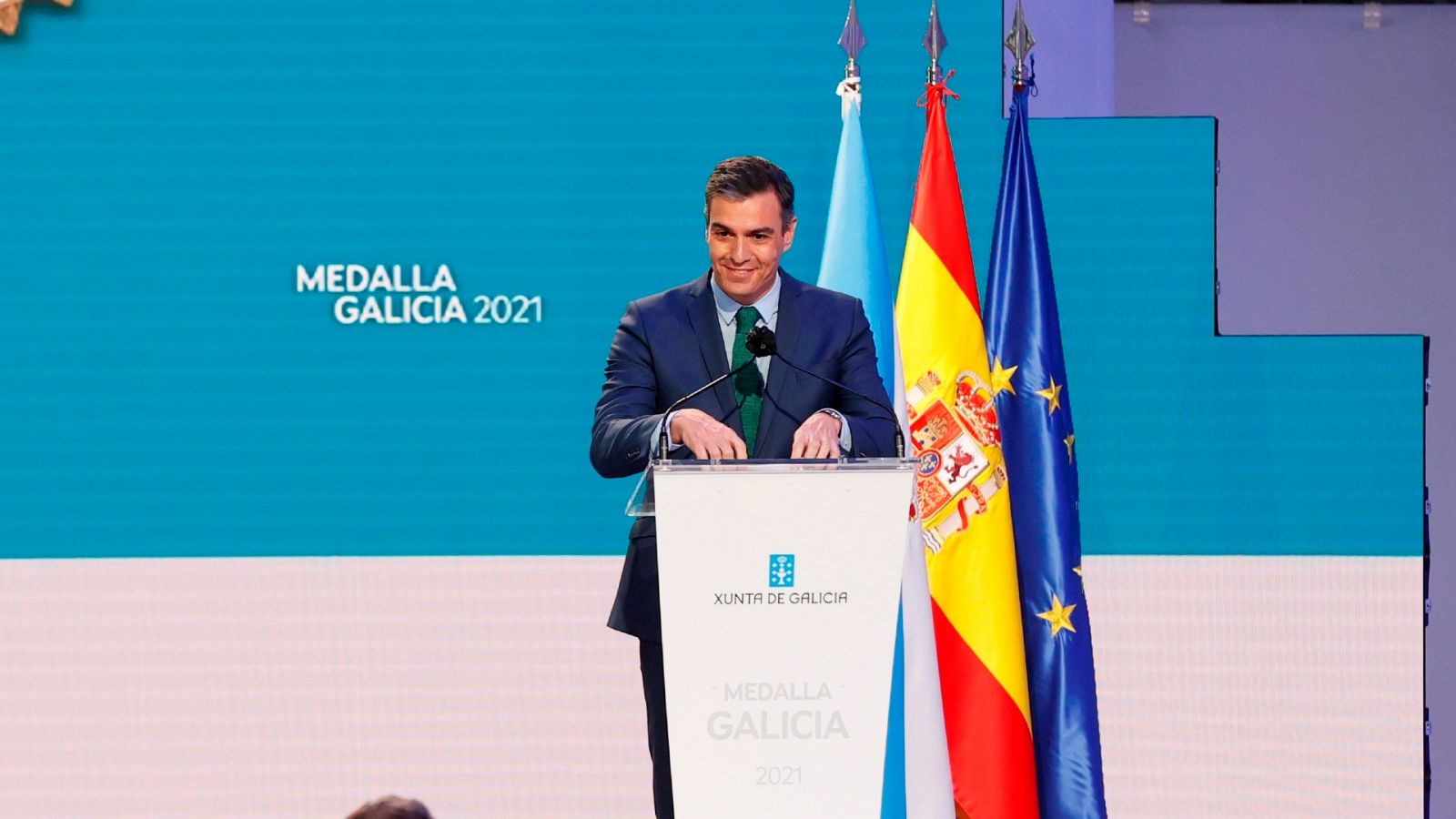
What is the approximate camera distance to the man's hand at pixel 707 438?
2.15 meters

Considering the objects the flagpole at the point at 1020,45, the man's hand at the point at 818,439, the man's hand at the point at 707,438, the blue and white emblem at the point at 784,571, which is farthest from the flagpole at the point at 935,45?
the blue and white emblem at the point at 784,571

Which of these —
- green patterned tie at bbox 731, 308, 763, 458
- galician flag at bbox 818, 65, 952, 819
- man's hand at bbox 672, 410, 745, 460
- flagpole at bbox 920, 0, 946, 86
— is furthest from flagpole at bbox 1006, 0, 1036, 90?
man's hand at bbox 672, 410, 745, 460

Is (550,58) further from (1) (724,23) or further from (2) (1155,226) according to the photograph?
(2) (1155,226)

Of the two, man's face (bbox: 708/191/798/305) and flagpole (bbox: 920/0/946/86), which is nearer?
man's face (bbox: 708/191/798/305)

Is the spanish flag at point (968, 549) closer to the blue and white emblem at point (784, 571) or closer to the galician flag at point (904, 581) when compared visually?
the galician flag at point (904, 581)

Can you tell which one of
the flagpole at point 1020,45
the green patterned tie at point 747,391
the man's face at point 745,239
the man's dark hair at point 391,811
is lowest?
the man's dark hair at point 391,811

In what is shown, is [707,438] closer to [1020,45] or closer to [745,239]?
[745,239]

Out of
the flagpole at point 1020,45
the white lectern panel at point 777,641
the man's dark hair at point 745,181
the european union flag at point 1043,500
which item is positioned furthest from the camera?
the flagpole at point 1020,45

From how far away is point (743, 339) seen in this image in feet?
8.43

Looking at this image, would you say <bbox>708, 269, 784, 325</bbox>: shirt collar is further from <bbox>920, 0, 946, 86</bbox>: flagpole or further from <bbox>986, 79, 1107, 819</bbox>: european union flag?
<bbox>920, 0, 946, 86</bbox>: flagpole

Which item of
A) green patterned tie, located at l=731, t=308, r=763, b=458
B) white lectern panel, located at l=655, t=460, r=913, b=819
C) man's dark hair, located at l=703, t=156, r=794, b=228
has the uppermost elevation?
man's dark hair, located at l=703, t=156, r=794, b=228

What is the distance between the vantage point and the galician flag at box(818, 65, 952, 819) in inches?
132

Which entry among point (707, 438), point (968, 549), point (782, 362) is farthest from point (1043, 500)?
point (707, 438)

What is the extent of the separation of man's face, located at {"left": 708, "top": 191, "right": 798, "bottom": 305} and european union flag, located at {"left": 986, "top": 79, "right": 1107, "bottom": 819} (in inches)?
45.9
